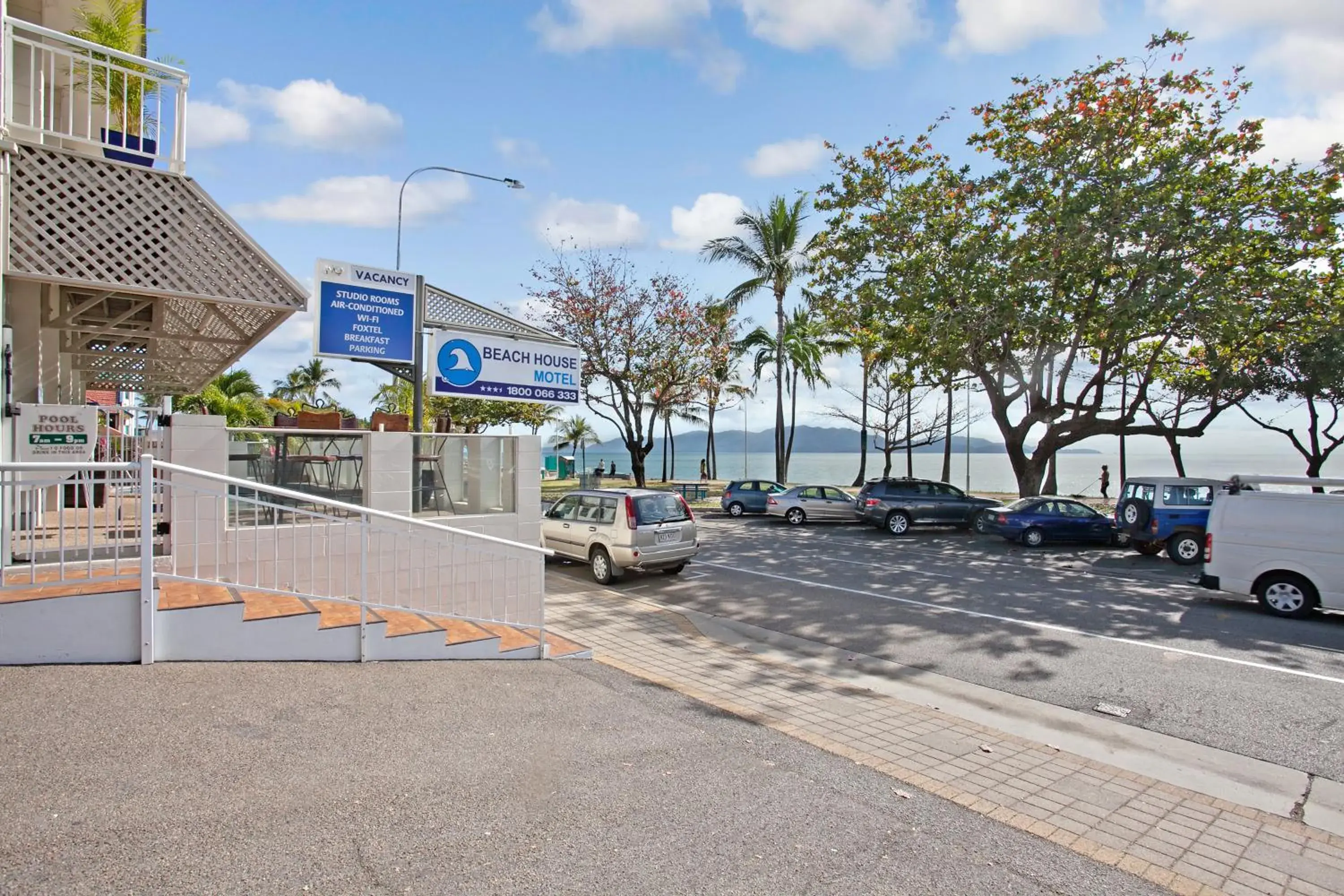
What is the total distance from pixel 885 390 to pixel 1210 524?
31.5m

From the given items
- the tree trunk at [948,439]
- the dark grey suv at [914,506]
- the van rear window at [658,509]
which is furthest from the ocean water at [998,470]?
the van rear window at [658,509]

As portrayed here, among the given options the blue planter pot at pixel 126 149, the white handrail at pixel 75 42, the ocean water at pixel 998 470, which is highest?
the white handrail at pixel 75 42

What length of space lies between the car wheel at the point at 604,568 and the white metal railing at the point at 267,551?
3742mm

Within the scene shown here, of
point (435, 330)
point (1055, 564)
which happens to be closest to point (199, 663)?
point (435, 330)

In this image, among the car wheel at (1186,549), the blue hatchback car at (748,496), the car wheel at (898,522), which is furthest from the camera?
the blue hatchback car at (748,496)

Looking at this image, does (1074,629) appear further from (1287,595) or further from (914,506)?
(914,506)

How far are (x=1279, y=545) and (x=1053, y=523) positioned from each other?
8290 mm

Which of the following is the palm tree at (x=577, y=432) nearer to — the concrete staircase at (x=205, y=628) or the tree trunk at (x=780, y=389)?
the tree trunk at (x=780, y=389)

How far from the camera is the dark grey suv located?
2188cm

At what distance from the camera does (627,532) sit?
43.5 ft

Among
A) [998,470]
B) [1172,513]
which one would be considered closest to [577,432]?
[1172,513]

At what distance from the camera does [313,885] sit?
3059 millimetres

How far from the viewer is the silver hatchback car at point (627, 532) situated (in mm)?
13273

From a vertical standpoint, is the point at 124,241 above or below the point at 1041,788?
above
